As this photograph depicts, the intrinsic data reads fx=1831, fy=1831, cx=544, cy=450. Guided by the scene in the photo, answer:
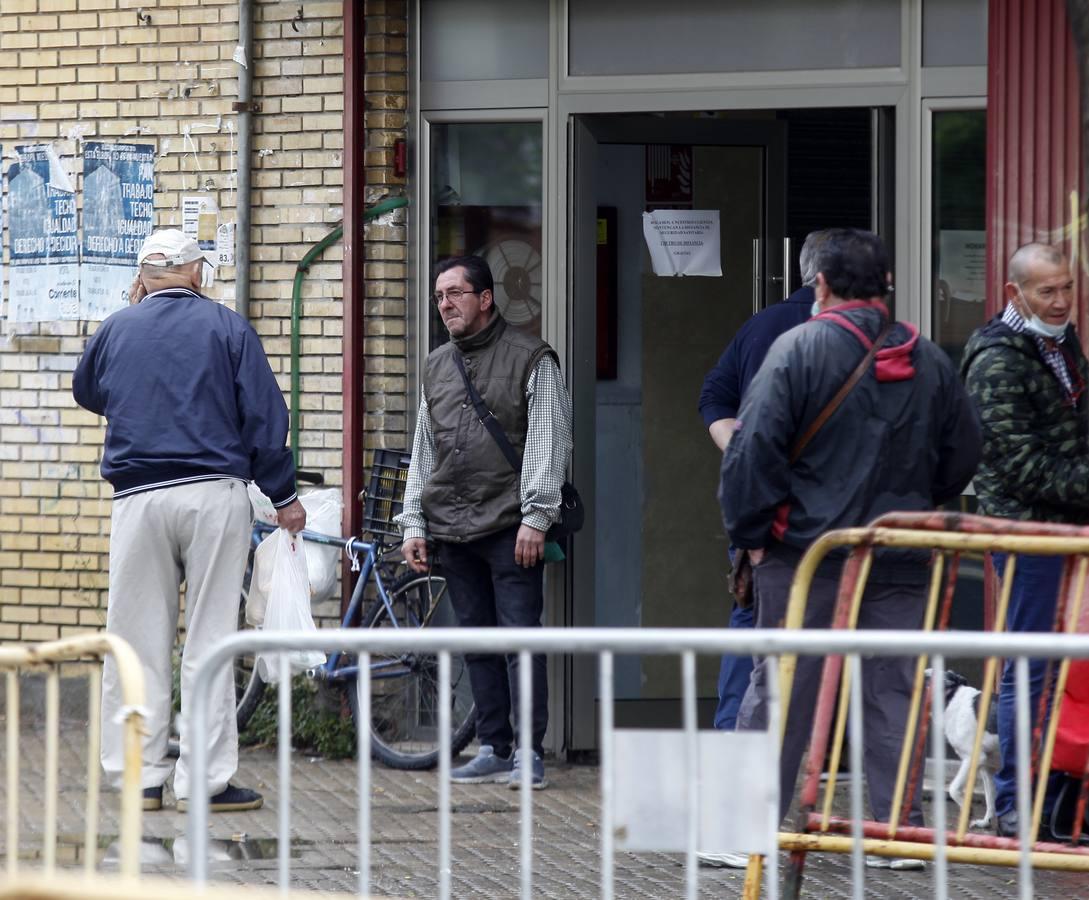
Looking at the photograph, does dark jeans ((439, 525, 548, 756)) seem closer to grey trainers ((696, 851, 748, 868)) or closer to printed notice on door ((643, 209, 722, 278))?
grey trainers ((696, 851, 748, 868))

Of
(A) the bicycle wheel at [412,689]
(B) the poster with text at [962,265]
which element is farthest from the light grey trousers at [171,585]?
(B) the poster with text at [962,265]

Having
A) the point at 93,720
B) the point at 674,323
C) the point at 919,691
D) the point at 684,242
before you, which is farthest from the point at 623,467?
the point at 93,720

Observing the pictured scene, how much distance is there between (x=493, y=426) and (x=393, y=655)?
3.49 ft

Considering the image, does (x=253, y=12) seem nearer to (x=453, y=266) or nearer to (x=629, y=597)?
(x=453, y=266)

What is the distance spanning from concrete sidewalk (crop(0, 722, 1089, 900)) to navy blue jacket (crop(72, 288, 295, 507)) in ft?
3.80

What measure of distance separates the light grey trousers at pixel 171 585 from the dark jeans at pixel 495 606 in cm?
90

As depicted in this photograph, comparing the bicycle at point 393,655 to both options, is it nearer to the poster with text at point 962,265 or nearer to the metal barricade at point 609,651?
the poster with text at point 962,265

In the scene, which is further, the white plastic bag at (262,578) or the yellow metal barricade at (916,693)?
the white plastic bag at (262,578)

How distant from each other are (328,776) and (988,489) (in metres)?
2.83

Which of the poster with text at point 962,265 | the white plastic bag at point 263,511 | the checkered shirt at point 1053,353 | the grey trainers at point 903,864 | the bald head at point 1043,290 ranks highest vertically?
the poster with text at point 962,265

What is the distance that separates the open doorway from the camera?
7.63 metres

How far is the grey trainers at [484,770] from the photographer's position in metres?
6.96

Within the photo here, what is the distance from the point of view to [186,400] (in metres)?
6.31

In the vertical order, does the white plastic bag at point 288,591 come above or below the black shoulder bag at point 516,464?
below
